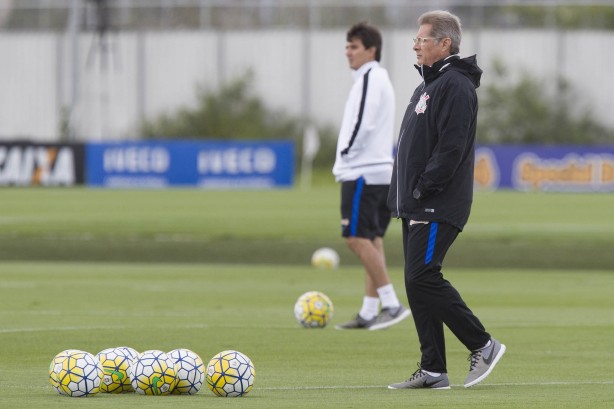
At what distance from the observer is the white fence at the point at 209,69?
63.6m

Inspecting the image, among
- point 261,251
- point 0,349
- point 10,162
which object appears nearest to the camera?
point 0,349

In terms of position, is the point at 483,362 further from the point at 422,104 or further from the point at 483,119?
the point at 483,119

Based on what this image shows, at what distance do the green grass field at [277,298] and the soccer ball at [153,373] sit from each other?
0.11 meters

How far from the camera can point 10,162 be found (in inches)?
1740

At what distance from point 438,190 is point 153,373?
83.8 inches

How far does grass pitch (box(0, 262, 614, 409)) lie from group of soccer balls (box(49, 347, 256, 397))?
11 centimetres

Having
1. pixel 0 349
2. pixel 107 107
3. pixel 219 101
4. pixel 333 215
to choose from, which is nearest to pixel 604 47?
pixel 219 101

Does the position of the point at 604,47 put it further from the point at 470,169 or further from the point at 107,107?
the point at 470,169

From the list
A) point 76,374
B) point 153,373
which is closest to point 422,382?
point 153,373

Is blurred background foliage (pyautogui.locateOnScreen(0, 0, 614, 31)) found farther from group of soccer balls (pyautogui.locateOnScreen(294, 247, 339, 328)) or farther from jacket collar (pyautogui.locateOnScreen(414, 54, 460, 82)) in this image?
jacket collar (pyautogui.locateOnScreen(414, 54, 460, 82))

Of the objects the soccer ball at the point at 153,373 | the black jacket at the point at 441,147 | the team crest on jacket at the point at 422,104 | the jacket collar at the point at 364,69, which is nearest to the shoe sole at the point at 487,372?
the black jacket at the point at 441,147

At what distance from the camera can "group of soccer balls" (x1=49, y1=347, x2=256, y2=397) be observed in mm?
7980

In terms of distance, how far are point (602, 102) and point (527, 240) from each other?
140 ft

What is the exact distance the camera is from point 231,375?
26.3 ft
